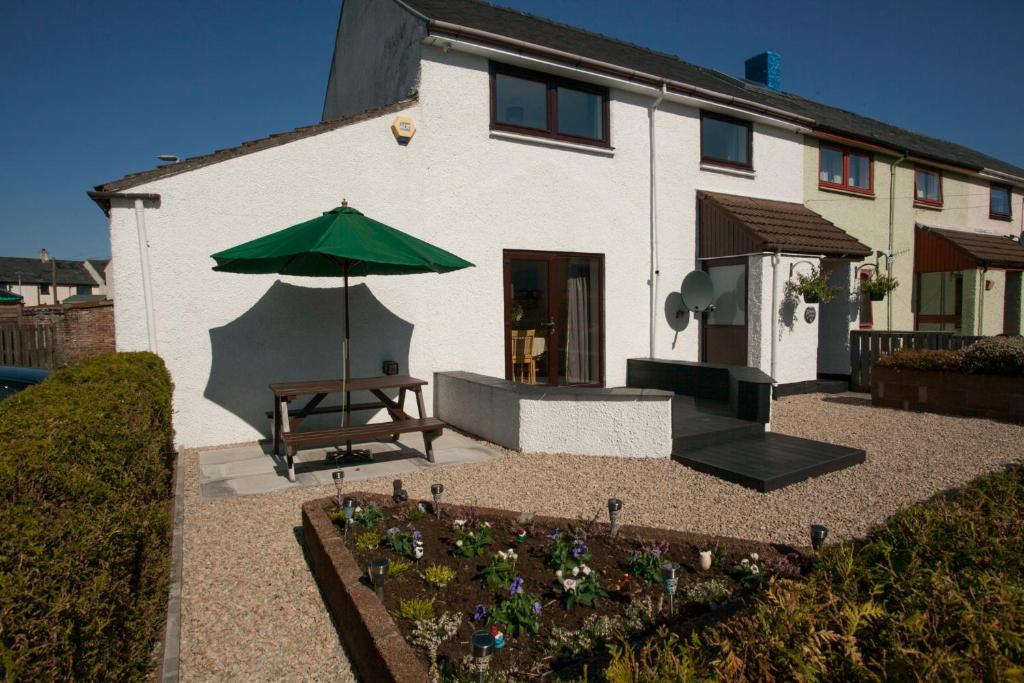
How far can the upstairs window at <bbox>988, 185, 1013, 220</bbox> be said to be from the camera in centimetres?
1792

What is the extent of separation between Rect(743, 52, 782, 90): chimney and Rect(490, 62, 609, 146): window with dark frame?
1108 centimetres

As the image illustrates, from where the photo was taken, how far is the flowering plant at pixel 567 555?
3283 millimetres

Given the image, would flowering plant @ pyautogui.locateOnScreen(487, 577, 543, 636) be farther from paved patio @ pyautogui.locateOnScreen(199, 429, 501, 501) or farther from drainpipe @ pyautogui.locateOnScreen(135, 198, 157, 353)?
drainpipe @ pyautogui.locateOnScreen(135, 198, 157, 353)

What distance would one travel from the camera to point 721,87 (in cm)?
1223

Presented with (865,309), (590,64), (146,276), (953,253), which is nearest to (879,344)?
(865,309)

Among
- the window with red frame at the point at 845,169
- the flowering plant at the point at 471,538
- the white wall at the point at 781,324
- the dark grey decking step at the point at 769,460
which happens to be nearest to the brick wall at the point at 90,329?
the flowering plant at the point at 471,538

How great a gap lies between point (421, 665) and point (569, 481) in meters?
3.53

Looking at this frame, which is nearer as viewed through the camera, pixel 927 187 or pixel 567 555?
pixel 567 555

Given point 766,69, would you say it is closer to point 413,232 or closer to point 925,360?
point 925,360

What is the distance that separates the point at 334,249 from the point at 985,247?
59.0ft

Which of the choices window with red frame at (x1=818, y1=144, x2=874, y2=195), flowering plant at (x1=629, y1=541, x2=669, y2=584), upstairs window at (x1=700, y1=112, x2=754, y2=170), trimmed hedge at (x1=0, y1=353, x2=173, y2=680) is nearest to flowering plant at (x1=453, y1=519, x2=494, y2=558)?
flowering plant at (x1=629, y1=541, x2=669, y2=584)

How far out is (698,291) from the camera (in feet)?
34.7

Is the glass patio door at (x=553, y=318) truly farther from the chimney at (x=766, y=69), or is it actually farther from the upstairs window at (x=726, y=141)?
the chimney at (x=766, y=69)

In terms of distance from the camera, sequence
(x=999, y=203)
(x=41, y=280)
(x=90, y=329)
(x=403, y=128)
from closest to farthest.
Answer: (x=90, y=329), (x=403, y=128), (x=999, y=203), (x=41, y=280)
